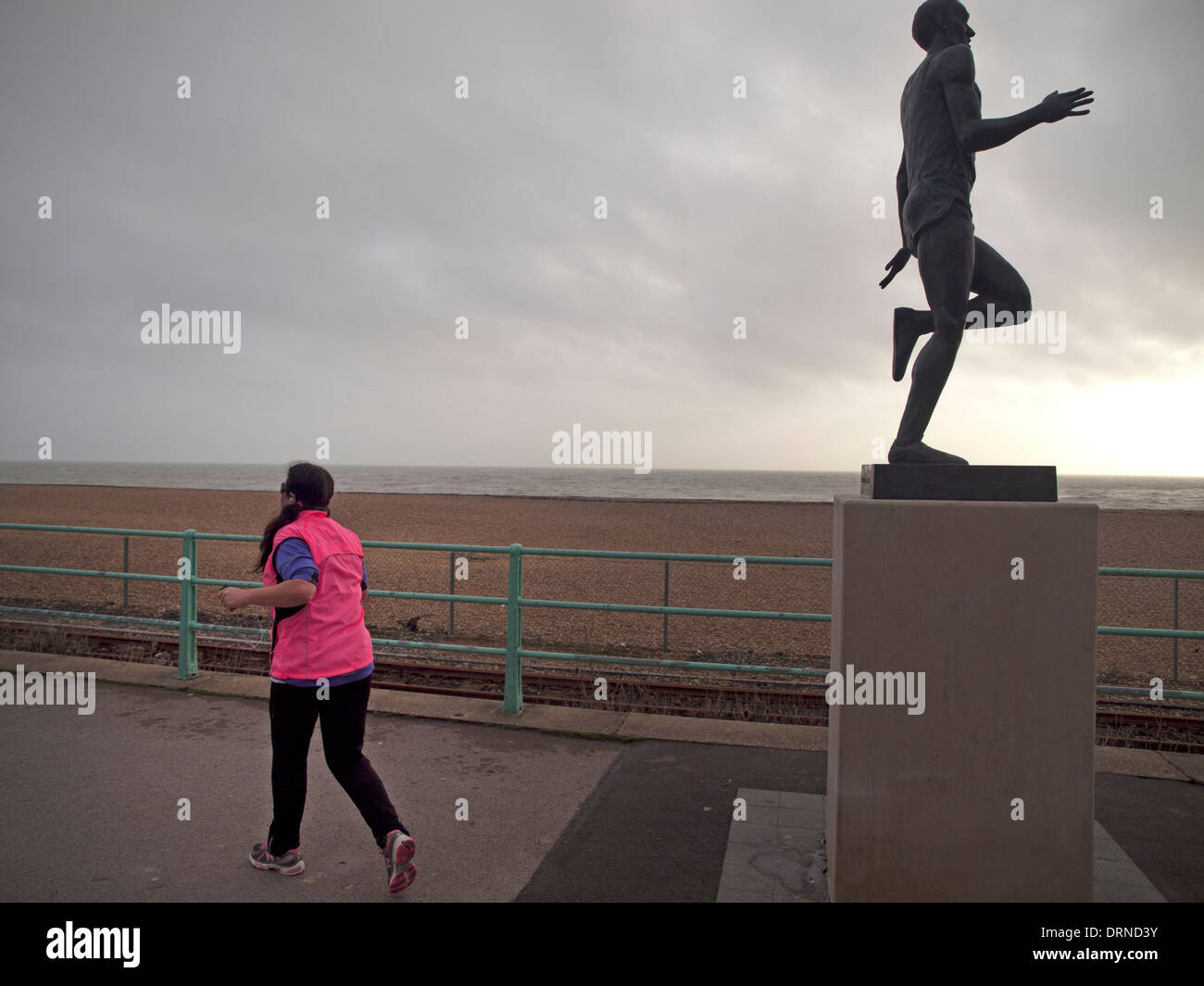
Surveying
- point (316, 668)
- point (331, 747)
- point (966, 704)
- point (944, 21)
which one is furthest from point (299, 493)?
point (944, 21)

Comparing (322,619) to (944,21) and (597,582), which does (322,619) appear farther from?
(597,582)

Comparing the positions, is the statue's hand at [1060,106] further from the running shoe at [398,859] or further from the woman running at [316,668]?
the running shoe at [398,859]

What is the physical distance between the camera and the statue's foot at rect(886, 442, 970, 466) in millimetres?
3270

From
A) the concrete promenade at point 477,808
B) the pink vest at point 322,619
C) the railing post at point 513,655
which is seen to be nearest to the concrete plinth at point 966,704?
the concrete promenade at point 477,808

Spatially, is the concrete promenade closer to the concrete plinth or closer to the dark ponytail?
the concrete plinth

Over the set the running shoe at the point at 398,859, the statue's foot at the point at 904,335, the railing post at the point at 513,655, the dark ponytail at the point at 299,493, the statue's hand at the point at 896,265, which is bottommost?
the running shoe at the point at 398,859

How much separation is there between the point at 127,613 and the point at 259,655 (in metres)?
4.30

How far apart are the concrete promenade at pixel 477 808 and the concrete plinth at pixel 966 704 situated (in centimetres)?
47

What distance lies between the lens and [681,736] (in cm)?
513

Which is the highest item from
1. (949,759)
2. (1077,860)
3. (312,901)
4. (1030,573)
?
(1030,573)

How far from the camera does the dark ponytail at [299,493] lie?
10.3 ft

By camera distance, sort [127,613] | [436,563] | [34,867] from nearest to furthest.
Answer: [34,867] → [127,613] → [436,563]
